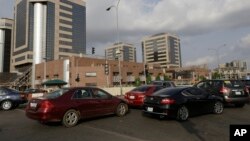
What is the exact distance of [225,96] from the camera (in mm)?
13727

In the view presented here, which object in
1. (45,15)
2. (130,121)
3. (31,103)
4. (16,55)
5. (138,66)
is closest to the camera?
(31,103)

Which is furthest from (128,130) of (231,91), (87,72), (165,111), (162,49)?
(162,49)

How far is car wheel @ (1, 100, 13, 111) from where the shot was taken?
1573 cm

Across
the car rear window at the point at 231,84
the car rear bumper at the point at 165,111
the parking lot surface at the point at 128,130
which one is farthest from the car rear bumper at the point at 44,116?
the car rear window at the point at 231,84

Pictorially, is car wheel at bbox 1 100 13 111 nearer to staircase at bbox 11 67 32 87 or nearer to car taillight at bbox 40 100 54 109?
car taillight at bbox 40 100 54 109

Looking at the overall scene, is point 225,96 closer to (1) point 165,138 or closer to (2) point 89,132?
(1) point 165,138

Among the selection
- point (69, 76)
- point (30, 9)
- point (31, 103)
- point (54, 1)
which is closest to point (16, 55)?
point (30, 9)

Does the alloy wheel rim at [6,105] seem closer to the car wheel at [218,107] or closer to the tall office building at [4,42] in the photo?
the car wheel at [218,107]

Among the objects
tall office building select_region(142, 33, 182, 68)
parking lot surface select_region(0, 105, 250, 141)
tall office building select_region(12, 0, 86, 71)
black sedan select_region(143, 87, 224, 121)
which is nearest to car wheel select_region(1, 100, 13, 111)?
parking lot surface select_region(0, 105, 250, 141)

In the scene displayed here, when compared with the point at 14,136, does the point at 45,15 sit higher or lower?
higher

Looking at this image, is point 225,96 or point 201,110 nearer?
point 201,110

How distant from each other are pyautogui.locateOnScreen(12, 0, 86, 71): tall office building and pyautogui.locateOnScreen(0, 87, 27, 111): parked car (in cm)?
9209

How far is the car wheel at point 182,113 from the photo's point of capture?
32.4 ft

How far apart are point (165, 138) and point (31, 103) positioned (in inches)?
208
